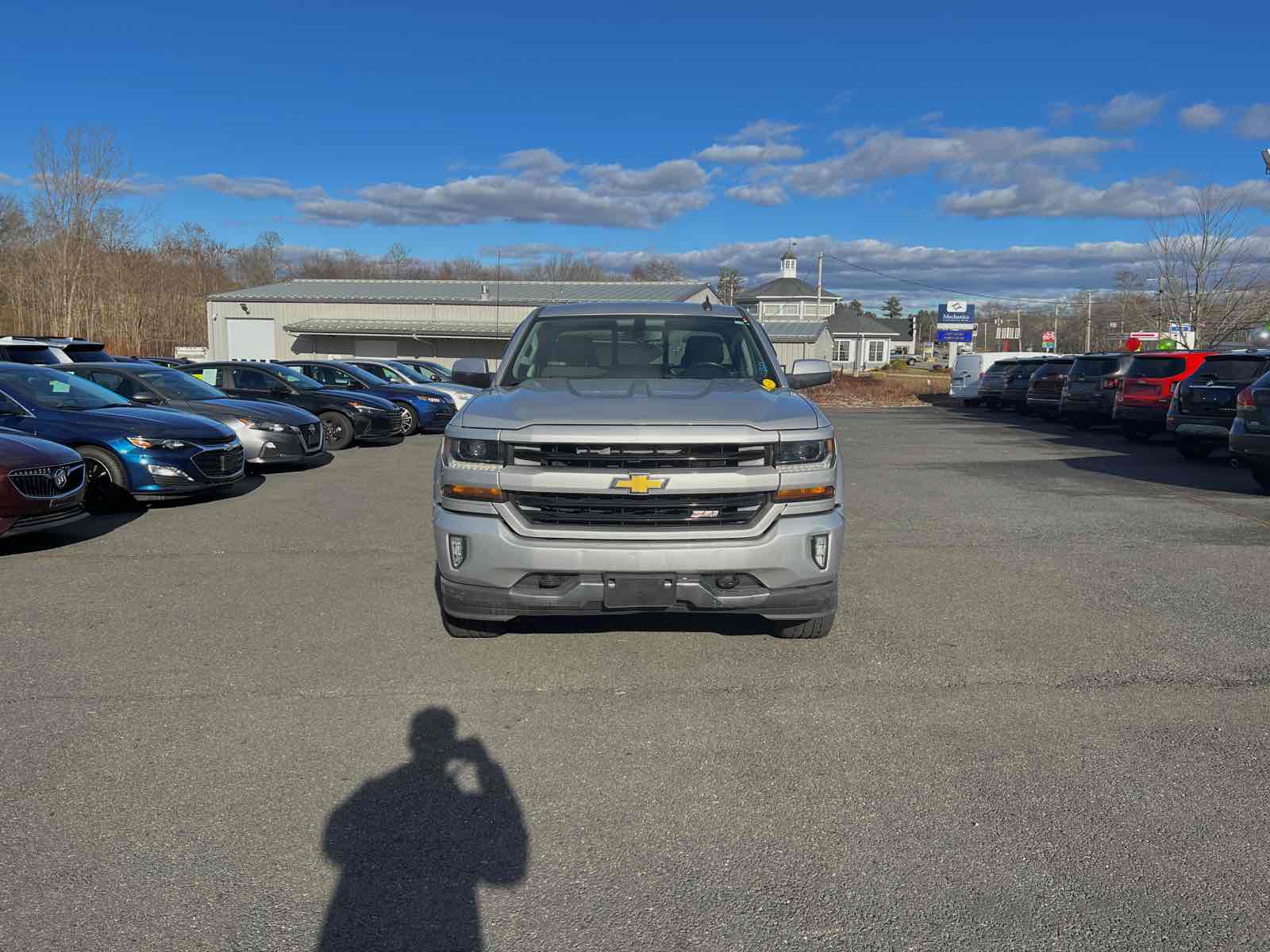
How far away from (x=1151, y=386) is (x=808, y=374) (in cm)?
1350

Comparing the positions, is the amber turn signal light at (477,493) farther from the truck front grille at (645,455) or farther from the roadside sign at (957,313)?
the roadside sign at (957,313)

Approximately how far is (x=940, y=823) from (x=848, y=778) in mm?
428

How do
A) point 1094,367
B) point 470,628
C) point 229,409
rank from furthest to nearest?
point 1094,367 < point 229,409 < point 470,628

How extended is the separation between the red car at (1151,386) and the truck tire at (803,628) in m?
14.2

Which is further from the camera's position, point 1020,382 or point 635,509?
point 1020,382

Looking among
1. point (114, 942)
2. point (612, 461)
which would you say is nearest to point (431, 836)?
point (114, 942)

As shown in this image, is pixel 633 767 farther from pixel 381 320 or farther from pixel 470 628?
pixel 381 320

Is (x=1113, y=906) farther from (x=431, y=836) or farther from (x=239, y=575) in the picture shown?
(x=239, y=575)

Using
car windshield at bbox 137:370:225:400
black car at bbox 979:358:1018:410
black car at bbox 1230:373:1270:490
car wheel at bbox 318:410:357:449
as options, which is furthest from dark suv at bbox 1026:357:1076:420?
car windshield at bbox 137:370:225:400

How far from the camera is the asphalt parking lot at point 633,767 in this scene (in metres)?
2.76

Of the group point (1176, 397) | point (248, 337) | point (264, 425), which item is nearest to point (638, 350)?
point (264, 425)

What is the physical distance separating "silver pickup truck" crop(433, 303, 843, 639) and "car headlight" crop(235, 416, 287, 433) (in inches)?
326

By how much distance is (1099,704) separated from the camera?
441 cm

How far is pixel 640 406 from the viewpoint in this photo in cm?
467
